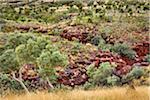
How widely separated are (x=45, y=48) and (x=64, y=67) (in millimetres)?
410

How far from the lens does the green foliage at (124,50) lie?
7.24 meters

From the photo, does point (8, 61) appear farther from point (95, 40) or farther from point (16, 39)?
point (95, 40)

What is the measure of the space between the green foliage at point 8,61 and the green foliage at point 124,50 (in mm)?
1523

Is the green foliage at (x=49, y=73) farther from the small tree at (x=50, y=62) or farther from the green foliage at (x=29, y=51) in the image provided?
the green foliage at (x=29, y=51)

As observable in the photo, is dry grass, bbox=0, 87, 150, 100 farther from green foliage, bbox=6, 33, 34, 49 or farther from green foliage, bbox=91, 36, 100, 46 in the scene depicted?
green foliage, bbox=91, 36, 100, 46

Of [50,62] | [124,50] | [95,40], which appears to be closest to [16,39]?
[50,62]

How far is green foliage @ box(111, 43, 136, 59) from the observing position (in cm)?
724

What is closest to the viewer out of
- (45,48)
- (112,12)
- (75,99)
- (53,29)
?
(75,99)

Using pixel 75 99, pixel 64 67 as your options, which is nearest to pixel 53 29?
pixel 64 67

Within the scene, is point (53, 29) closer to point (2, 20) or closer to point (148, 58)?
point (2, 20)

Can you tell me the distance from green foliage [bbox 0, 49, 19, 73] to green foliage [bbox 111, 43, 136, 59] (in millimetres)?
1523

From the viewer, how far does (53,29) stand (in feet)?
25.6

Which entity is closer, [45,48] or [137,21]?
[45,48]

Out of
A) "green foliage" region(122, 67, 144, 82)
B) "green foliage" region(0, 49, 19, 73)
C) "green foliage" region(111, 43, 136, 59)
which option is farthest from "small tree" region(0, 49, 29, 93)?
"green foliage" region(111, 43, 136, 59)
